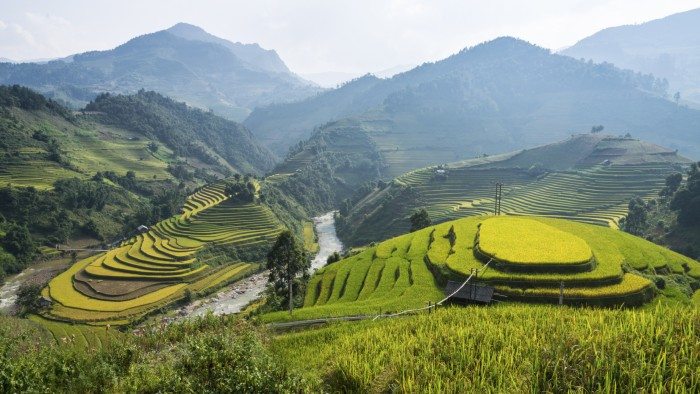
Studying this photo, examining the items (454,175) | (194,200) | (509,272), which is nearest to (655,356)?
(509,272)

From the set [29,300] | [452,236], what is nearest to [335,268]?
[452,236]

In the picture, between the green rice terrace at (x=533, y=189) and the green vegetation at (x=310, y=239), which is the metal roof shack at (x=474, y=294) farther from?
the green rice terrace at (x=533, y=189)

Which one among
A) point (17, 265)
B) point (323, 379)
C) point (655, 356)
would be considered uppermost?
point (655, 356)

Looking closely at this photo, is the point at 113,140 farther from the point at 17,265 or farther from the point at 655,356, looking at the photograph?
the point at 655,356

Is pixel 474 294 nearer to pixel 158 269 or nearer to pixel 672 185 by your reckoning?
pixel 158 269

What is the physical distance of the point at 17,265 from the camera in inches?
2437

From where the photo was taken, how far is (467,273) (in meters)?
31.2

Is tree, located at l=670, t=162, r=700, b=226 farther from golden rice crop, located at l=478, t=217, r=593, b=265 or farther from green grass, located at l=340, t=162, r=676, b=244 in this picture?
golden rice crop, located at l=478, t=217, r=593, b=265

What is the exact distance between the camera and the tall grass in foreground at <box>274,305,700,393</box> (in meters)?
8.87

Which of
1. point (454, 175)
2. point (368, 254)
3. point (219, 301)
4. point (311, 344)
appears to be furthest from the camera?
point (454, 175)

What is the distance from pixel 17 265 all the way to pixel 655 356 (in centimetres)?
7875

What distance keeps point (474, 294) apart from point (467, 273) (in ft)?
10.1

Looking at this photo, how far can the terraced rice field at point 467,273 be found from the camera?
27547mm

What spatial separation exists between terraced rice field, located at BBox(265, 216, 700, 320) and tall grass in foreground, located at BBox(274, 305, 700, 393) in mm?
14029
